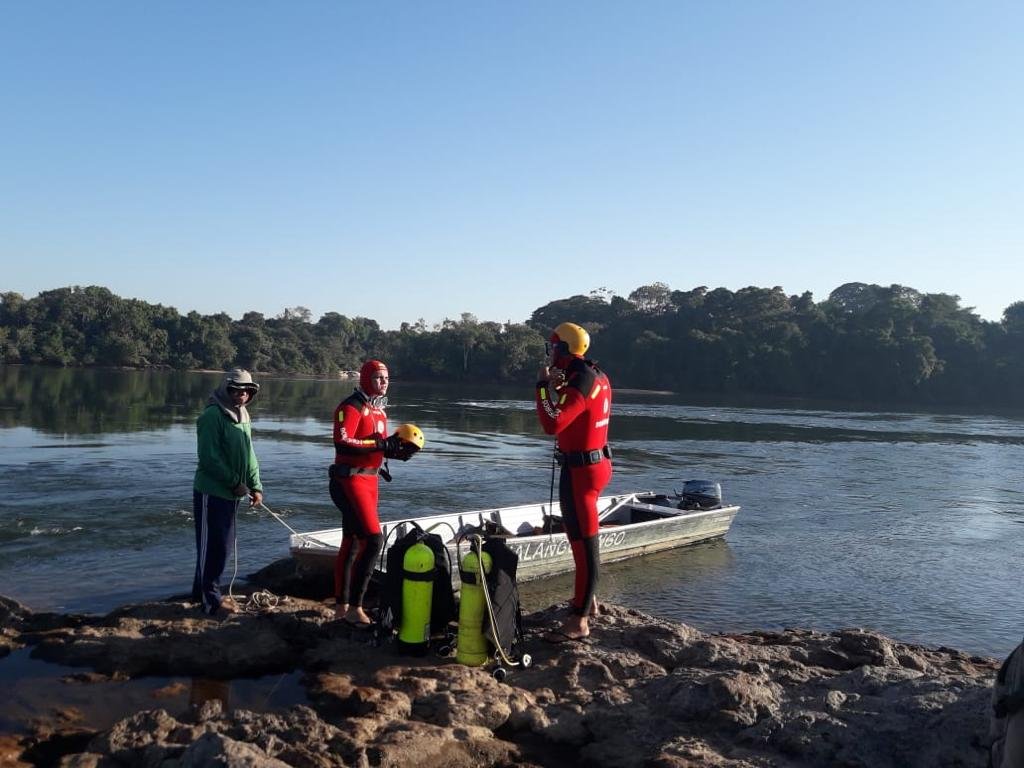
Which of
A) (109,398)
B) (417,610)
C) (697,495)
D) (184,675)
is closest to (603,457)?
(417,610)

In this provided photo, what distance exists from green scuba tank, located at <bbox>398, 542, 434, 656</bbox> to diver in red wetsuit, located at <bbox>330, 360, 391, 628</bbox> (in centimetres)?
62

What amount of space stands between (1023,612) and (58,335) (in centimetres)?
8714

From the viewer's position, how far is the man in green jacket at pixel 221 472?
616 cm

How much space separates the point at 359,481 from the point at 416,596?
101 cm

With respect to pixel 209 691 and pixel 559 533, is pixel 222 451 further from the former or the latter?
pixel 559 533

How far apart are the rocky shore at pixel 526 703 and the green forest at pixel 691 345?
7638 cm

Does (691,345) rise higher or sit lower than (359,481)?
higher

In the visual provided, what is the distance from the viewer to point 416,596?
5508 mm

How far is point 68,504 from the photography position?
43.7 ft

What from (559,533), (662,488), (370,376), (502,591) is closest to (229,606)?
(370,376)

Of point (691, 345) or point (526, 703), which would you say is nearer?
point (526, 703)

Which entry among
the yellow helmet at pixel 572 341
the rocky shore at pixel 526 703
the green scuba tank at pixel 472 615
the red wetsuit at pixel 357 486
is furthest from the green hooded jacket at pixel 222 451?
the yellow helmet at pixel 572 341

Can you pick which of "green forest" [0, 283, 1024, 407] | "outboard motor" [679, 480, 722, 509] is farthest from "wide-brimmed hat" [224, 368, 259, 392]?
"green forest" [0, 283, 1024, 407]

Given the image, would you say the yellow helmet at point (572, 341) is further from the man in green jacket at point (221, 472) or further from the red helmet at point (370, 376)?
the man in green jacket at point (221, 472)
